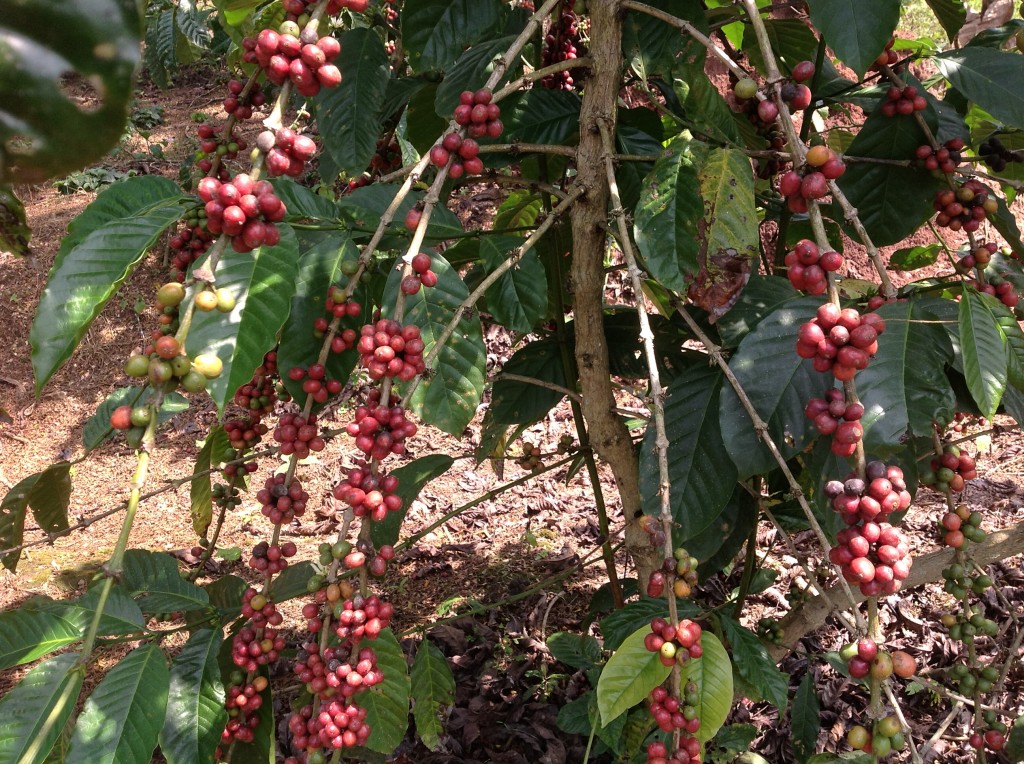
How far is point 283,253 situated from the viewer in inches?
38.4

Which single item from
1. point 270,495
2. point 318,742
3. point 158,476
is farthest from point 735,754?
point 158,476

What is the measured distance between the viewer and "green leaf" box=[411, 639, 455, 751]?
1.68m

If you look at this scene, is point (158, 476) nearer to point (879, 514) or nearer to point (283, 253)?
point (283, 253)

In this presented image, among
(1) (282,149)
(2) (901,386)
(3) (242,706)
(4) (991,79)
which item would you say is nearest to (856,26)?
(4) (991,79)

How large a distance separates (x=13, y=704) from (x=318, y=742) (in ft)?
1.16

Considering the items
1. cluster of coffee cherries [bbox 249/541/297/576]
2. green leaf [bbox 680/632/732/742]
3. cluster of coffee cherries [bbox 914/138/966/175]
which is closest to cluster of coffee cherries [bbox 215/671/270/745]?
cluster of coffee cherries [bbox 249/541/297/576]

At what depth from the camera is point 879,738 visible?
85cm

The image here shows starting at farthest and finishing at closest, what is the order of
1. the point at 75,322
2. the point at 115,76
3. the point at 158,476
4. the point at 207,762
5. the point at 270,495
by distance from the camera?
the point at 158,476, the point at 207,762, the point at 270,495, the point at 75,322, the point at 115,76

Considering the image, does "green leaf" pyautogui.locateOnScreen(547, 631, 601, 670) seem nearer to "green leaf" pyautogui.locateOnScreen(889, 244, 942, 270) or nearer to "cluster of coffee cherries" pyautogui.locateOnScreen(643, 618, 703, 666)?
"cluster of coffee cherries" pyautogui.locateOnScreen(643, 618, 703, 666)

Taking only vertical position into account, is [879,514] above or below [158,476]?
above

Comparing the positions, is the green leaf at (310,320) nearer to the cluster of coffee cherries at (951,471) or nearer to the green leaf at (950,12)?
the cluster of coffee cherries at (951,471)

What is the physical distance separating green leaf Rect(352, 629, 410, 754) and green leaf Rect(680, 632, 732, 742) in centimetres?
51

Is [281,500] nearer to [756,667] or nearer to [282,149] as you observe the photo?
[282,149]

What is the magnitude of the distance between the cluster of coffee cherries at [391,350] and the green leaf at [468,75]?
731 millimetres
